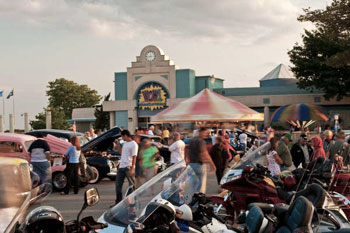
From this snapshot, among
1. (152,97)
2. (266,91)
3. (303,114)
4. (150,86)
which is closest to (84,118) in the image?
(150,86)

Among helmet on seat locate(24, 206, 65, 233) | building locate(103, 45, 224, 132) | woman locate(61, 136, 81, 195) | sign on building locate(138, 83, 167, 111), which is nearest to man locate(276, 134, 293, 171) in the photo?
woman locate(61, 136, 81, 195)

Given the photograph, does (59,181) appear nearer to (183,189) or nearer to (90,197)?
(183,189)

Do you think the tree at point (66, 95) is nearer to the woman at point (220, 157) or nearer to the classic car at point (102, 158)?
the classic car at point (102, 158)

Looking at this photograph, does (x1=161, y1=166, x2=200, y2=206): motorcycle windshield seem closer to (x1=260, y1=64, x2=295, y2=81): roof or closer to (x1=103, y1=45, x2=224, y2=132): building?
(x1=103, y1=45, x2=224, y2=132): building

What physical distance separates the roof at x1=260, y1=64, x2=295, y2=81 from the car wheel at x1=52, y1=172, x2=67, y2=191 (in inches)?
1894

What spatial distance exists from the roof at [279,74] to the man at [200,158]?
168 ft

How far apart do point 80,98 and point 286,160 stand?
79.5 m

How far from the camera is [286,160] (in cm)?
1130

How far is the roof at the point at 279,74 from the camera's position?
60.1 metres

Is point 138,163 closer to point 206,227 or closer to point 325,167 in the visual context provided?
point 325,167

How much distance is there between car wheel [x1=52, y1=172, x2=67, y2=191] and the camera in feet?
46.0

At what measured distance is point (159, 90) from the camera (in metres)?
54.7

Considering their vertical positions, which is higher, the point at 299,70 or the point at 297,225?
the point at 299,70

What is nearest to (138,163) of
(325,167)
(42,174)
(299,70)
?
(42,174)
